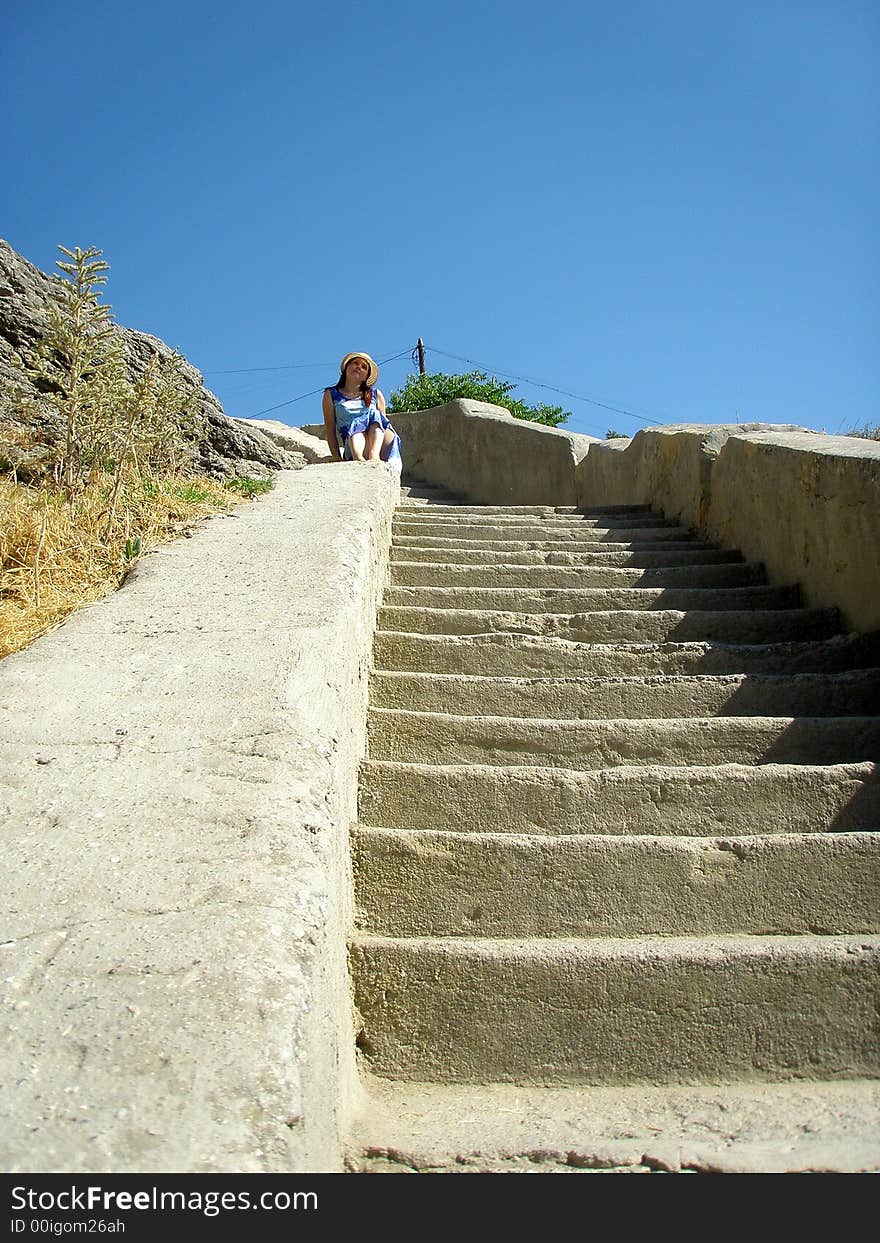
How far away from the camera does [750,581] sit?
13.7 feet

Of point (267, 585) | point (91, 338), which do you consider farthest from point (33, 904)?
point (91, 338)

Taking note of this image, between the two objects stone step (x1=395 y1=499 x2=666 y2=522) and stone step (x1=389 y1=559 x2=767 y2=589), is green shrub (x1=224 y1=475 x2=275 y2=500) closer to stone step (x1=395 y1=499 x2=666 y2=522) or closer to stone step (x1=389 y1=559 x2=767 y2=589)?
stone step (x1=389 y1=559 x2=767 y2=589)

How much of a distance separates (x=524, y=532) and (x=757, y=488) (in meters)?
1.14

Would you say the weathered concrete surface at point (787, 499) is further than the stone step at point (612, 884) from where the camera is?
Yes

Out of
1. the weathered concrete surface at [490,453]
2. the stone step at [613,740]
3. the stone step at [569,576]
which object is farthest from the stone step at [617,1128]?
the weathered concrete surface at [490,453]

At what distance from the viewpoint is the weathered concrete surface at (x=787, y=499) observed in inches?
132

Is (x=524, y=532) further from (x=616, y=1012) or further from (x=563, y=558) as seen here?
(x=616, y=1012)

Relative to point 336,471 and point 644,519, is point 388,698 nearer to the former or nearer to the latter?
point 336,471

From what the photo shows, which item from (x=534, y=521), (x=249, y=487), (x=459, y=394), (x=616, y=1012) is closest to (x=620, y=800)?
(x=616, y=1012)

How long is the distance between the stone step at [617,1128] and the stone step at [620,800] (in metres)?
0.66

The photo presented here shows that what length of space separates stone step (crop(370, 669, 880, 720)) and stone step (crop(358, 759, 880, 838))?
49 cm

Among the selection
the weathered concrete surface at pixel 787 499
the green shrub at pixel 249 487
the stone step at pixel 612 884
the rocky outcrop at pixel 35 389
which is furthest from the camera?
the green shrub at pixel 249 487

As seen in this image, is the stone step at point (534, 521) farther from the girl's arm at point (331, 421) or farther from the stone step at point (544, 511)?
the girl's arm at point (331, 421)
